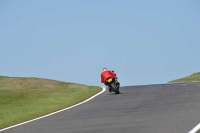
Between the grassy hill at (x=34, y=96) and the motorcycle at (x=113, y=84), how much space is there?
0.99m

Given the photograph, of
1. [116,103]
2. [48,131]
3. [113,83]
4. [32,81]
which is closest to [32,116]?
[116,103]

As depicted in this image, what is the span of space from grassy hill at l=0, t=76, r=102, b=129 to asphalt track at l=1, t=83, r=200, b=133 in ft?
6.03

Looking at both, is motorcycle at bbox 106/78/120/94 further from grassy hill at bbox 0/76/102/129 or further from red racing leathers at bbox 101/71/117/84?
grassy hill at bbox 0/76/102/129

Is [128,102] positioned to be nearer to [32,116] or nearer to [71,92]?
[32,116]

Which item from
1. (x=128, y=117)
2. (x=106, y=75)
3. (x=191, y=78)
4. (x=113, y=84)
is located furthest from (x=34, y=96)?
(x=128, y=117)

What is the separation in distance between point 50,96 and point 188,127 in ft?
66.7

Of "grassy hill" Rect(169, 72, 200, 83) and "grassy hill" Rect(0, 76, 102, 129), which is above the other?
"grassy hill" Rect(169, 72, 200, 83)

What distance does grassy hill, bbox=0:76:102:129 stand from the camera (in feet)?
90.5

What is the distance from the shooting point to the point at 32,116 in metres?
25.1

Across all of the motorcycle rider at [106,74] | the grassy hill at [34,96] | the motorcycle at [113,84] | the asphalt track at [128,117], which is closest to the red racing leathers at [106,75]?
the motorcycle rider at [106,74]

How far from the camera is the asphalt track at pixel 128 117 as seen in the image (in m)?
16.7

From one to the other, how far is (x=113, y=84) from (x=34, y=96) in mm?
4086

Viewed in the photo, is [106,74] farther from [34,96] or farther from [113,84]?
Answer: [34,96]

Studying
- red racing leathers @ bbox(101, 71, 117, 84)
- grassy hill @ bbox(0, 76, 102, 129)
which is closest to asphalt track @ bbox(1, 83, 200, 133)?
grassy hill @ bbox(0, 76, 102, 129)
